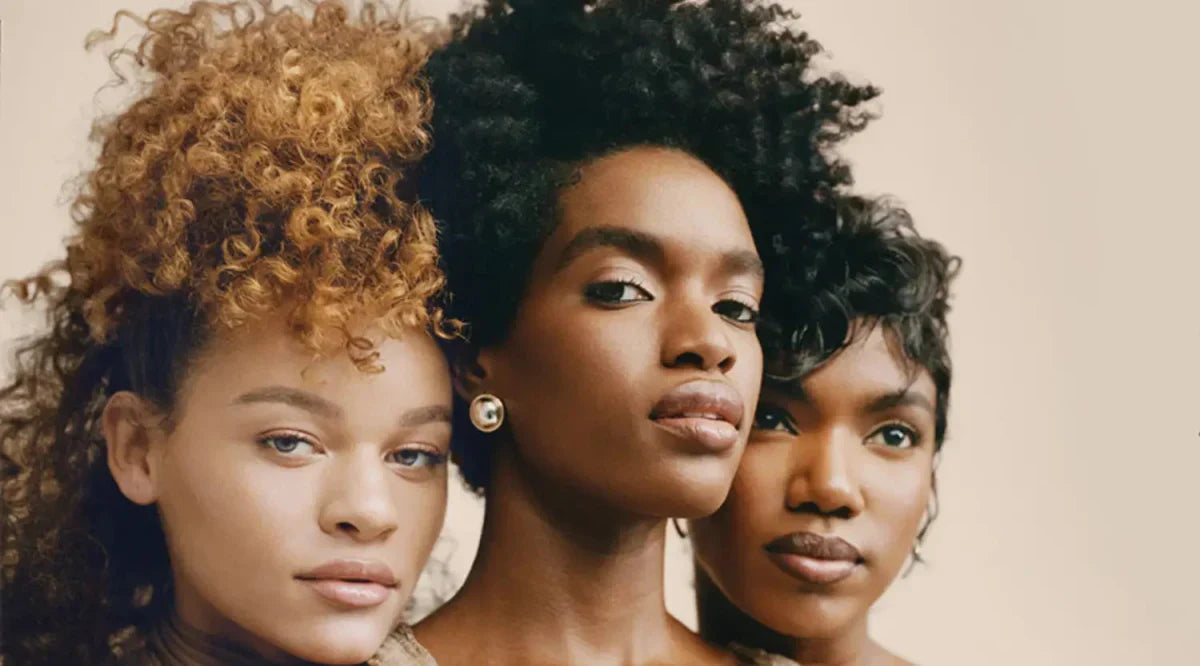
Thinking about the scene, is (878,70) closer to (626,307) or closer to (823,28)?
(823,28)

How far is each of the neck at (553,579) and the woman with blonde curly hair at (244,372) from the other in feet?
0.28

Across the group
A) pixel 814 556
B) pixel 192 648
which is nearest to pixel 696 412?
pixel 814 556

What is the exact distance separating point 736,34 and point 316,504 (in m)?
0.64

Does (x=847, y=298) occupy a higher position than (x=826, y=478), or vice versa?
(x=847, y=298)

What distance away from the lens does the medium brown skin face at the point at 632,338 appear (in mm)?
1482

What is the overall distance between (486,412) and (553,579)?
0.60ft

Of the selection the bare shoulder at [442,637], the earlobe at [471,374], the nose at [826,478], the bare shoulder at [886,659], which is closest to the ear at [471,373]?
the earlobe at [471,374]

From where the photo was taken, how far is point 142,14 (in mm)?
1711

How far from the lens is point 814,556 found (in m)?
1.66

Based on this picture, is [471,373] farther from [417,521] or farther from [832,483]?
[832,483]

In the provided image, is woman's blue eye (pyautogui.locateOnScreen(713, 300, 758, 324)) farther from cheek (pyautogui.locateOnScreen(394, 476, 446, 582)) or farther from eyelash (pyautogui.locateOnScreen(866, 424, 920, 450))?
cheek (pyautogui.locateOnScreen(394, 476, 446, 582))

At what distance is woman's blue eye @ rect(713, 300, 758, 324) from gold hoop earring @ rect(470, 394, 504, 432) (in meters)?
0.23

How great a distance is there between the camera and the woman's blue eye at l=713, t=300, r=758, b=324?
156 centimetres

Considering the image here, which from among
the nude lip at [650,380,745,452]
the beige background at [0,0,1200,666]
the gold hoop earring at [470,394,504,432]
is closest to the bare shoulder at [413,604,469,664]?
the gold hoop earring at [470,394,504,432]
